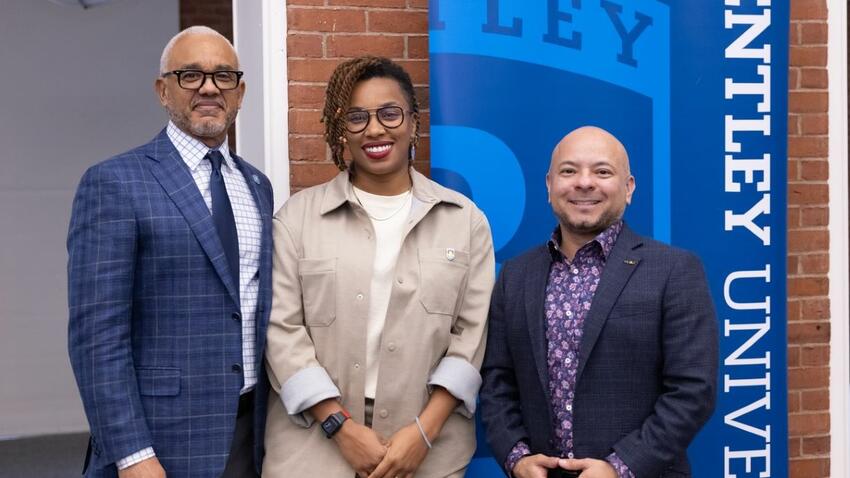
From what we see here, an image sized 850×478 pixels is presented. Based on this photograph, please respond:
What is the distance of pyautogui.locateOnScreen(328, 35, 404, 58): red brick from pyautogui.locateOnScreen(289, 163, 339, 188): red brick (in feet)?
1.39

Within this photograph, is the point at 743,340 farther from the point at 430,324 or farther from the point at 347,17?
the point at 347,17

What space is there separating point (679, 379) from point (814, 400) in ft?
6.18

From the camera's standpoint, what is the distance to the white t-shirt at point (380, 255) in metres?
2.55

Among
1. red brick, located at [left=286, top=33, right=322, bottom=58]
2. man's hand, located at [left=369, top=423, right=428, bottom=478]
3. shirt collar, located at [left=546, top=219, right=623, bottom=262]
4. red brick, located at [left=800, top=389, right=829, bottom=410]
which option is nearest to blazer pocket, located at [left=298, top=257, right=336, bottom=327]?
man's hand, located at [left=369, top=423, right=428, bottom=478]

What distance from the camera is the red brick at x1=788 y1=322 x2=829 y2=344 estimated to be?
3898mm

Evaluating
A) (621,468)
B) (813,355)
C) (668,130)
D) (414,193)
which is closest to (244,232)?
(414,193)

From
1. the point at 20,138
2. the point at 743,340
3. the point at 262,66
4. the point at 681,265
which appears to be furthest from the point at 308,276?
the point at 20,138

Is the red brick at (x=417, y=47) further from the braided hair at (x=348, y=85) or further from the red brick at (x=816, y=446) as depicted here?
the red brick at (x=816, y=446)

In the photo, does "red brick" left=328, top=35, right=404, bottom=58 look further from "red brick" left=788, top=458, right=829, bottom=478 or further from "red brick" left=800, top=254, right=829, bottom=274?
"red brick" left=788, top=458, right=829, bottom=478

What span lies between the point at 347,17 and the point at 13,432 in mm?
4095

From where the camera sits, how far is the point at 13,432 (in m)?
6.13

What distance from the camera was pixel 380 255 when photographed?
8.52ft

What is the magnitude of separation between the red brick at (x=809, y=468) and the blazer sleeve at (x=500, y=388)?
1.91 m

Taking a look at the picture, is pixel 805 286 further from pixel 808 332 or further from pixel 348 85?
pixel 348 85
